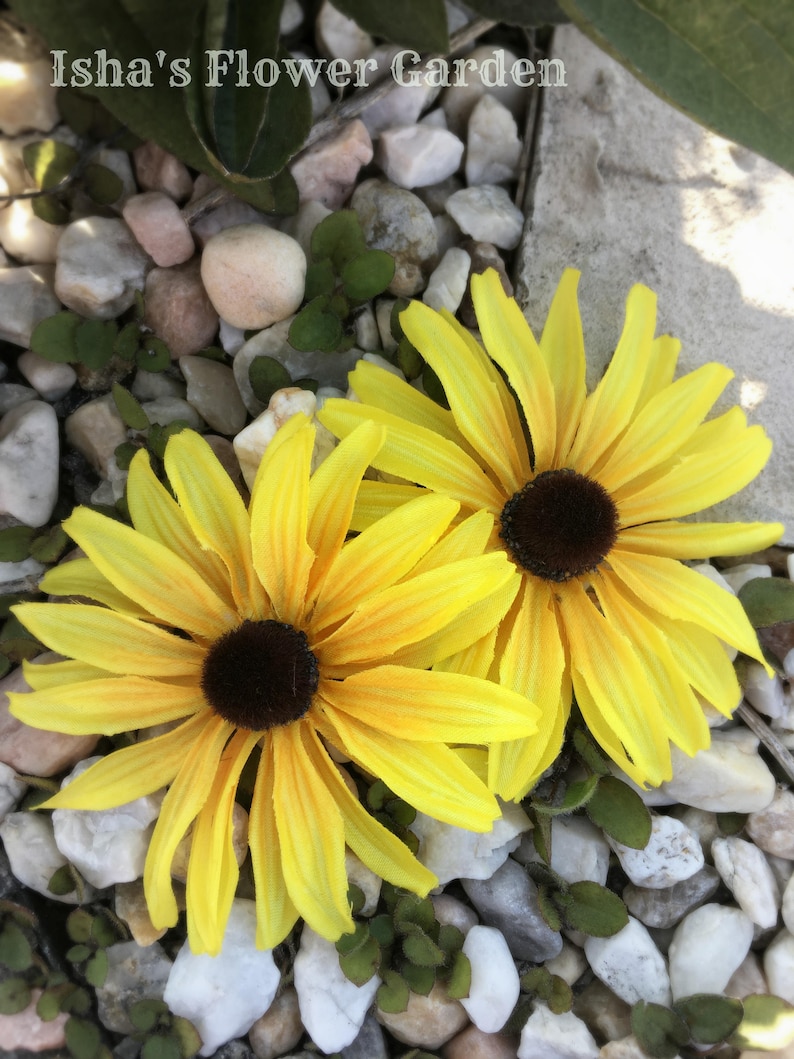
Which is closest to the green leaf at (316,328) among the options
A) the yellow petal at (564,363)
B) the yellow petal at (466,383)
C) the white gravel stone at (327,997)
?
the yellow petal at (466,383)

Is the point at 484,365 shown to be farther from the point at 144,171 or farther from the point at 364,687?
the point at 144,171

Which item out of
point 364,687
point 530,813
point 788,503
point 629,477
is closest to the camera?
point 364,687

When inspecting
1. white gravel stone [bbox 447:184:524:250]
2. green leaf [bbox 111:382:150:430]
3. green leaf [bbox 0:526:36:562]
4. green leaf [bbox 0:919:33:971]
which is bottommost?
green leaf [bbox 0:919:33:971]

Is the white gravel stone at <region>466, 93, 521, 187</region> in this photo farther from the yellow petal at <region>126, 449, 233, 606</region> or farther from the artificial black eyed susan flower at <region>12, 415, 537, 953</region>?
the yellow petal at <region>126, 449, 233, 606</region>

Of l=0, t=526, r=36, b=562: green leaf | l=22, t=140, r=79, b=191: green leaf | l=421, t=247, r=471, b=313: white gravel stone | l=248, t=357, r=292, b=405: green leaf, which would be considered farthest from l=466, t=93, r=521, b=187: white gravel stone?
l=0, t=526, r=36, b=562: green leaf

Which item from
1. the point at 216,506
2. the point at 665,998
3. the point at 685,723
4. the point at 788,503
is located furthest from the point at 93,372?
the point at 665,998

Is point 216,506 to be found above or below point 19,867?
above

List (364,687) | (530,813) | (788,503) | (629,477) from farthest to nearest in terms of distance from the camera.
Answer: (788,503) < (530,813) < (629,477) < (364,687)
